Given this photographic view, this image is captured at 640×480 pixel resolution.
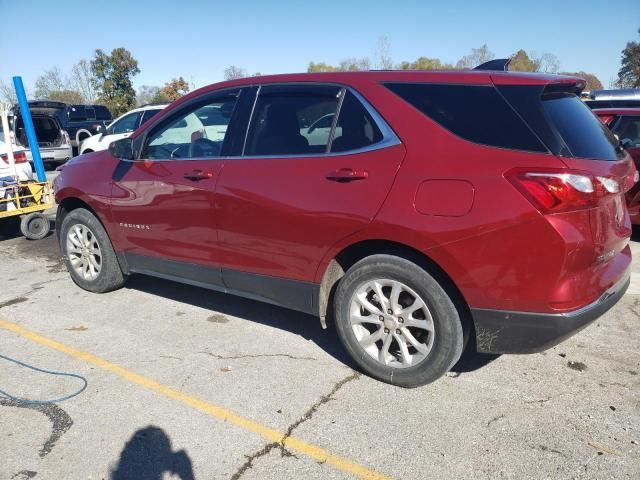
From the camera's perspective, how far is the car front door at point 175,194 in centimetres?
382

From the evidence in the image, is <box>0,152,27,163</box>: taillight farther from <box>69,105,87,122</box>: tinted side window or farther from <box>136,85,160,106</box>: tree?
<box>136,85,160,106</box>: tree

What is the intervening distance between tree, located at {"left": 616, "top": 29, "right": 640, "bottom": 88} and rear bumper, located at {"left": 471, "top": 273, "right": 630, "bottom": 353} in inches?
2256

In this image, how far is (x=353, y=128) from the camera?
3215mm

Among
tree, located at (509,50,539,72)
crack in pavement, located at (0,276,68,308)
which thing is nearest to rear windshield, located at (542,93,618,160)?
crack in pavement, located at (0,276,68,308)

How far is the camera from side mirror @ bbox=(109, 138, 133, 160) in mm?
4379

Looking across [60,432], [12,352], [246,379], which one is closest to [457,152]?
[246,379]

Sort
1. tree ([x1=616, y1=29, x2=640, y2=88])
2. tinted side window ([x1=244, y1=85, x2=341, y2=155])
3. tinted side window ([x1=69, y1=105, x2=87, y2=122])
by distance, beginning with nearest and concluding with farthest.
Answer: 1. tinted side window ([x1=244, y1=85, x2=341, y2=155])
2. tinted side window ([x1=69, y1=105, x2=87, y2=122])
3. tree ([x1=616, y1=29, x2=640, y2=88])

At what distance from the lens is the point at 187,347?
150 inches

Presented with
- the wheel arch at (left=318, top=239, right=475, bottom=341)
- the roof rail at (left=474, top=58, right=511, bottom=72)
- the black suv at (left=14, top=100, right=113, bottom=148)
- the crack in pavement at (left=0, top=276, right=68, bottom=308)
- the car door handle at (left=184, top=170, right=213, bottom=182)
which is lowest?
the crack in pavement at (left=0, top=276, right=68, bottom=308)

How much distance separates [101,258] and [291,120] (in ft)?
7.82

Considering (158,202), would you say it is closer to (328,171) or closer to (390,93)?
(328,171)

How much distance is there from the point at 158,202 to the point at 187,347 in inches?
45.5

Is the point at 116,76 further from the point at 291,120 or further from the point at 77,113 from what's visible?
the point at 291,120

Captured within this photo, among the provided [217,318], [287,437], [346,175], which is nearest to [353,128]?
[346,175]
